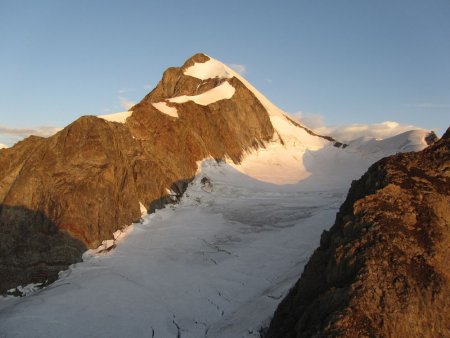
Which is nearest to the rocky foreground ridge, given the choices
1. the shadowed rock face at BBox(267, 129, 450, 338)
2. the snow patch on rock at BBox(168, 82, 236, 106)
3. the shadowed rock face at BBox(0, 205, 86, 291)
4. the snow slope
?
the shadowed rock face at BBox(0, 205, 86, 291)

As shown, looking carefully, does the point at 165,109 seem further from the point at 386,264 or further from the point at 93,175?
the point at 386,264

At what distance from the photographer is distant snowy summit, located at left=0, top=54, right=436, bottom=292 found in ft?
96.9

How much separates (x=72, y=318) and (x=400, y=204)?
14.3m

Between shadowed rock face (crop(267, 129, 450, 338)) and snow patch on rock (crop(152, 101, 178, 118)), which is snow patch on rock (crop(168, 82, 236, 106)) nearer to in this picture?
snow patch on rock (crop(152, 101, 178, 118))

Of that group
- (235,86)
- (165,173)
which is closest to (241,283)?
(165,173)

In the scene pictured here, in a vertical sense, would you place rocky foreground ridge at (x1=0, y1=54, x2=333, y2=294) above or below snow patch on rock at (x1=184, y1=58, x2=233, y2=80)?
below

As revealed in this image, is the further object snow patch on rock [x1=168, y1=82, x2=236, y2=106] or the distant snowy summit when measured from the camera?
snow patch on rock [x1=168, y1=82, x2=236, y2=106]

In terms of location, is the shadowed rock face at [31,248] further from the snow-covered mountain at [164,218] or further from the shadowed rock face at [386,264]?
the shadowed rock face at [386,264]

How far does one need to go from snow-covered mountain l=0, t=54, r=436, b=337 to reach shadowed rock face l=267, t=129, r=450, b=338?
15.7 ft

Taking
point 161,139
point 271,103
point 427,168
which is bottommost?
point 427,168

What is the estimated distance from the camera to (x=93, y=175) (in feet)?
108

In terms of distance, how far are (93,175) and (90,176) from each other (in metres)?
0.21

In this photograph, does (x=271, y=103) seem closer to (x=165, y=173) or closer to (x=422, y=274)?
(x=165, y=173)

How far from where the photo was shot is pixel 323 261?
13633mm
